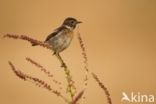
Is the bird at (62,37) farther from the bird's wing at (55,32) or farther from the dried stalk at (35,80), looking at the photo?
the dried stalk at (35,80)

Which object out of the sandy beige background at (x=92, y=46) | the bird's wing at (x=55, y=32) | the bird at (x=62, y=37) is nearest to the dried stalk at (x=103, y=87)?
the sandy beige background at (x=92, y=46)

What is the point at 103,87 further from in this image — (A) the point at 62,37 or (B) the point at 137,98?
(A) the point at 62,37

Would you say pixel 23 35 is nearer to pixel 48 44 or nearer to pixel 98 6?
pixel 48 44

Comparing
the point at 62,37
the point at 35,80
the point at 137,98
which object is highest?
the point at 62,37

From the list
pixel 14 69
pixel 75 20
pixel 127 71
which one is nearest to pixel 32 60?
pixel 14 69

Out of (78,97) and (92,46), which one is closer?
(78,97)

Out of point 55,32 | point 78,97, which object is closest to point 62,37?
point 55,32
